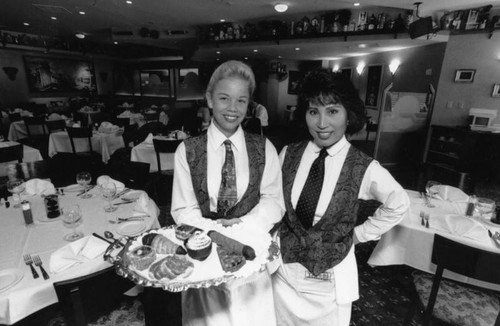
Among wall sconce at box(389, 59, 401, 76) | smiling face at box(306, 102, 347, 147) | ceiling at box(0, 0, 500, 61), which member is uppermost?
ceiling at box(0, 0, 500, 61)

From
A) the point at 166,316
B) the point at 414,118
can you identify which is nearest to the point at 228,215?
the point at 166,316

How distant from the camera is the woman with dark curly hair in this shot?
4.34ft

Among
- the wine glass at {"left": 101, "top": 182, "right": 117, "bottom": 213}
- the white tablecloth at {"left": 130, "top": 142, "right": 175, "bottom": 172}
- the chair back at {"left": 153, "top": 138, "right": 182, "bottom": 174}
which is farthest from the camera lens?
the white tablecloth at {"left": 130, "top": 142, "right": 175, "bottom": 172}

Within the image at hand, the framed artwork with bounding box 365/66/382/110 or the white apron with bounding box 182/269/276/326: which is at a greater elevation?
the framed artwork with bounding box 365/66/382/110

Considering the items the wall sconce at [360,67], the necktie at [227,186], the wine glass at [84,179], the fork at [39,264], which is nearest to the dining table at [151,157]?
the wine glass at [84,179]

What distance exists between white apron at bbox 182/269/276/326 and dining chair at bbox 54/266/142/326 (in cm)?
32

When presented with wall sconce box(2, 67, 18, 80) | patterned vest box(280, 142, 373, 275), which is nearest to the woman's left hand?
patterned vest box(280, 142, 373, 275)

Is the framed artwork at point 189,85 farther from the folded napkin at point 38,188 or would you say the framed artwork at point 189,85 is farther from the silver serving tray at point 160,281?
the silver serving tray at point 160,281

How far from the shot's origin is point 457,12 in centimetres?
→ 604

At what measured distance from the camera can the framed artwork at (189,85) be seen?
1262 cm

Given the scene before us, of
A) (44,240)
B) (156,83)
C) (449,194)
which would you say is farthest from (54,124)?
(156,83)

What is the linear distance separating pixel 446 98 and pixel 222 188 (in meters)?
7.38

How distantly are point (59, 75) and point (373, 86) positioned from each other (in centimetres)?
1273

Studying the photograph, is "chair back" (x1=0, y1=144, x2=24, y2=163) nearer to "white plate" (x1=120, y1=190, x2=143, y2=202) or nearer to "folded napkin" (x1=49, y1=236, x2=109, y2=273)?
"white plate" (x1=120, y1=190, x2=143, y2=202)
